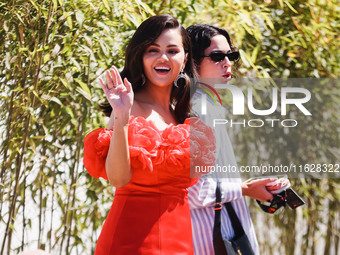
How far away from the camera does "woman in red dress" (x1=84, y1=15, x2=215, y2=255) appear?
58.2 inches

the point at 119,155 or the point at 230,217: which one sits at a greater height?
the point at 119,155

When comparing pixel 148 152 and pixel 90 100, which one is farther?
pixel 90 100

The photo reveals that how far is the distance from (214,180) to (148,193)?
1.26 ft

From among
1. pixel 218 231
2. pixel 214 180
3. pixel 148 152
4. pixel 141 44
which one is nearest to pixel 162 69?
pixel 141 44

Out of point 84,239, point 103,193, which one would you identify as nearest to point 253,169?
point 103,193

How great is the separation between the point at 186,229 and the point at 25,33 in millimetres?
1285

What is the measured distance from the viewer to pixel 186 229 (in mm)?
1621

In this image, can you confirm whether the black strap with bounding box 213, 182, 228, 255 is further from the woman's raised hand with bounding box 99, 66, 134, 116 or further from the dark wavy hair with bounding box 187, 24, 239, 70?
the woman's raised hand with bounding box 99, 66, 134, 116

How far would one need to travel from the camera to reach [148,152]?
1.53m

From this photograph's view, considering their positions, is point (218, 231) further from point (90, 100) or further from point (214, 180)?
point (90, 100)

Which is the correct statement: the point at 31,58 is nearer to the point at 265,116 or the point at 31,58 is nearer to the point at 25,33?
the point at 25,33

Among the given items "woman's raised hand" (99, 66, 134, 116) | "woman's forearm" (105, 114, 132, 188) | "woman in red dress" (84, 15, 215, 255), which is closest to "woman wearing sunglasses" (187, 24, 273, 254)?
"woman in red dress" (84, 15, 215, 255)

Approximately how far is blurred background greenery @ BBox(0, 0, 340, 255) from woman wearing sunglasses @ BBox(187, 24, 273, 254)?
0.36 meters

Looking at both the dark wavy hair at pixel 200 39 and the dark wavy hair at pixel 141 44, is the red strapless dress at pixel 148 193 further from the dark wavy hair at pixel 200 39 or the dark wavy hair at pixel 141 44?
the dark wavy hair at pixel 200 39
